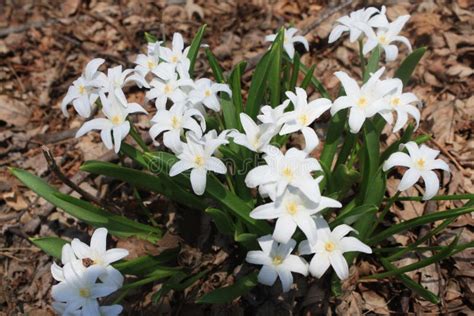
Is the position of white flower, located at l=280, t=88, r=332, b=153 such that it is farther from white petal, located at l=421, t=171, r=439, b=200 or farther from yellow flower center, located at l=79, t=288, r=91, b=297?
yellow flower center, located at l=79, t=288, r=91, b=297

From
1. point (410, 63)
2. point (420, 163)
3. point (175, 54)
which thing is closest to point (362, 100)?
point (420, 163)

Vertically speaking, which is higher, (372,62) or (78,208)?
(372,62)

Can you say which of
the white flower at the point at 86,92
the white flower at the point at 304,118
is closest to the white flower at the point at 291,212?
the white flower at the point at 304,118

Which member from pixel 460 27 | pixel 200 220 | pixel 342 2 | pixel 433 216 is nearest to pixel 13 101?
pixel 200 220

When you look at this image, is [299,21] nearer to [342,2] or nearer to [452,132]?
[342,2]

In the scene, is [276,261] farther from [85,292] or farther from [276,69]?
[276,69]

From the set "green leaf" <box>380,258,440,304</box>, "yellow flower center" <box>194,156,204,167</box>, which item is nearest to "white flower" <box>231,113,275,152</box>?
"yellow flower center" <box>194,156,204,167</box>
